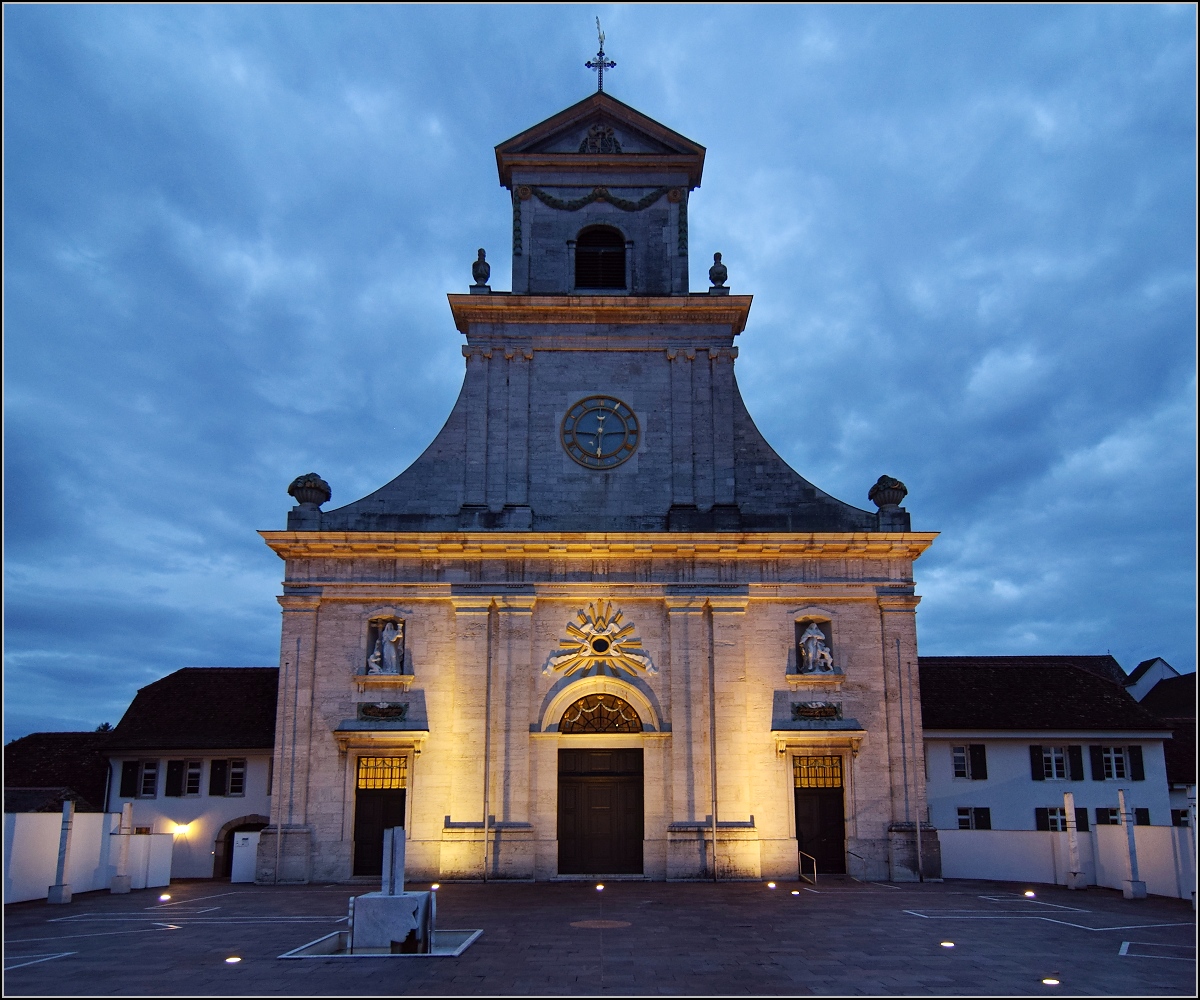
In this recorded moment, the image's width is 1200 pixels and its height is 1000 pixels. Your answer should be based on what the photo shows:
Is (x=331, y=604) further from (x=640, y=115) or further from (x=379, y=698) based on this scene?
(x=640, y=115)

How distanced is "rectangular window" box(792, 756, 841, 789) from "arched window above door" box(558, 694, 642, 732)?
4371mm

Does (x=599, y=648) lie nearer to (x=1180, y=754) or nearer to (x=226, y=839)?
(x=226, y=839)

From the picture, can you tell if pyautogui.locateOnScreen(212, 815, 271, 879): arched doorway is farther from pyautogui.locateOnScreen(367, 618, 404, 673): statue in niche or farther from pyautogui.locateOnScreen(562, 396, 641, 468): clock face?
pyautogui.locateOnScreen(562, 396, 641, 468): clock face

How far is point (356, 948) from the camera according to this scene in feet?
50.7

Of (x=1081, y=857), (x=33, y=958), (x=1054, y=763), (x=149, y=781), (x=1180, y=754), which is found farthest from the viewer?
(x=1180, y=754)

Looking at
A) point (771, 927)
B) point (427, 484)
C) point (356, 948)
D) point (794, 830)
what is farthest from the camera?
point (427, 484)

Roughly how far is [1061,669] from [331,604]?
2739 centimetres

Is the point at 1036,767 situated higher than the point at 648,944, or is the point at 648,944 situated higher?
the point at 1036,767

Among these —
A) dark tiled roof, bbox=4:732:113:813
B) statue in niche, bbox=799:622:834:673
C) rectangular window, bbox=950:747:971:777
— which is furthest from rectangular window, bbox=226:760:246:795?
rectangular window, bbox=950:747:971:777

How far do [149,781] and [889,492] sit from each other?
24.8 m

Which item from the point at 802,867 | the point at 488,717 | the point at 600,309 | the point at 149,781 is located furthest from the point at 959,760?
the point at 149,781

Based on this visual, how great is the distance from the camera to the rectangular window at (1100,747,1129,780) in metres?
35.9

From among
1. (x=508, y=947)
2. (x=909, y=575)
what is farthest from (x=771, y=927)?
(x=909, y=575)

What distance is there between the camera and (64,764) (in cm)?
3472
